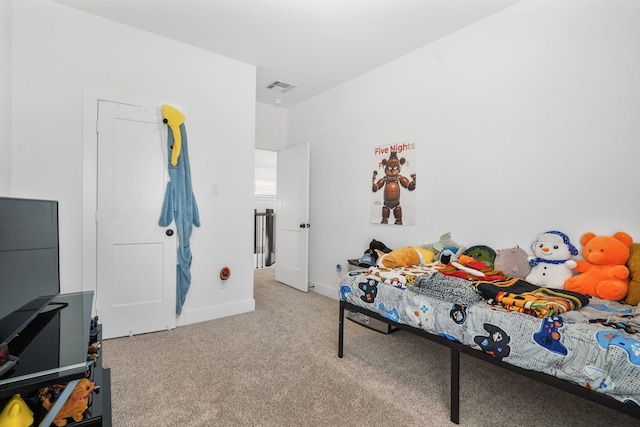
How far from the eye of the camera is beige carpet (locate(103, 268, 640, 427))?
1.72 meters

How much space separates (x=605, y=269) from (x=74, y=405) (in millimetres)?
2593

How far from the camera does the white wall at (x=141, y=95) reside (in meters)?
2.40

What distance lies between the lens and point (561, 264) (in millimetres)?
2051

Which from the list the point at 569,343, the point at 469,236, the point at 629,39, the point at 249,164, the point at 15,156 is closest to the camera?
the point at 569,343

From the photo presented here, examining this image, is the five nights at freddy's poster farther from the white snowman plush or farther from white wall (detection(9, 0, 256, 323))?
white wall (detection(9, 0, 256, 323))

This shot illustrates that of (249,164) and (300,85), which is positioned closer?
(249,164)

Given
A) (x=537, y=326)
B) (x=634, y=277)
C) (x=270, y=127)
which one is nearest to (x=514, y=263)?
(x=634, y=277)

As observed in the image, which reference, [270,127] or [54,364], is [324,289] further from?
[54,364]

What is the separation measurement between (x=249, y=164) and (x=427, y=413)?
270cm

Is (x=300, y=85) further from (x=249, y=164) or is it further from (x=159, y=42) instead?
(x=159, y=42)

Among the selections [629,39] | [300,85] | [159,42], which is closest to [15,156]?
[159,42]

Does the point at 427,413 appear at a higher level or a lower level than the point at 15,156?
lower

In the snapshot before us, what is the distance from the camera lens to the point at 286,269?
4.62 m

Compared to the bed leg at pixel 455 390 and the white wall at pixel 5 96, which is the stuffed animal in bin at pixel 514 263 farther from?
the white wall at pixel 5 96
